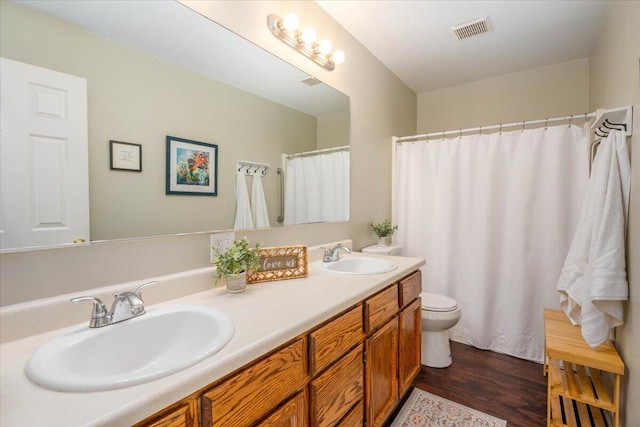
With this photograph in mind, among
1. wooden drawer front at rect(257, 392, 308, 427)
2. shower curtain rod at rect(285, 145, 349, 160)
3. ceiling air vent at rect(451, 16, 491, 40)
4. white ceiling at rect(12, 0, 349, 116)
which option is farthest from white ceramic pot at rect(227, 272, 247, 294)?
ceiling air vent at rect(451, 16, 491, 40)

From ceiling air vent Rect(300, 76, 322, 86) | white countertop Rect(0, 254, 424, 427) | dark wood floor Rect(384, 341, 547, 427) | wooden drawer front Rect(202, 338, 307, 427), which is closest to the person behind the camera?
white countertop Rect(0, 254, 424, 427)

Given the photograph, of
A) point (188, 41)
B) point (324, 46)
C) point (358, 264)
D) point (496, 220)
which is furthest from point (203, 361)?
point (496, 220)

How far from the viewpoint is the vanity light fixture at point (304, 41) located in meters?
1.61

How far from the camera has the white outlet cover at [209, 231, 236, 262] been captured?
1.31 m

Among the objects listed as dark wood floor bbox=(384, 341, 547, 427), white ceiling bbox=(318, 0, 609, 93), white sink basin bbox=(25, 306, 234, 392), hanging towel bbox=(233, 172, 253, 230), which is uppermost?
white ceiling bbox=(318, 0, 609, 93)

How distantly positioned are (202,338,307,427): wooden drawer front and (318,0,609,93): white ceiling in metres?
2.03

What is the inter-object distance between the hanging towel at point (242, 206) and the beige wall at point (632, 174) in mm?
1710

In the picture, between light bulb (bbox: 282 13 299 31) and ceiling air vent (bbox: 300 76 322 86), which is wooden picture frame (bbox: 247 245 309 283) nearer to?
ceiling air vent (bbox: 300 76 322 86)

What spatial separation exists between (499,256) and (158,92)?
2.48m

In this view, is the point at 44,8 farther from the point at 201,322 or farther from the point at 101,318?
the point at 201,322

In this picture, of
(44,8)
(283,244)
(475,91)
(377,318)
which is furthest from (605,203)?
(44,8)

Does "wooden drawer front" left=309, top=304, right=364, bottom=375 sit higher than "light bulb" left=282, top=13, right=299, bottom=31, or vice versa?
"light bulb" left=282, top=13, right=299, bottom=31

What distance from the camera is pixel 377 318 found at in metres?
1.39

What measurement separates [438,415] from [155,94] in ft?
6.89
